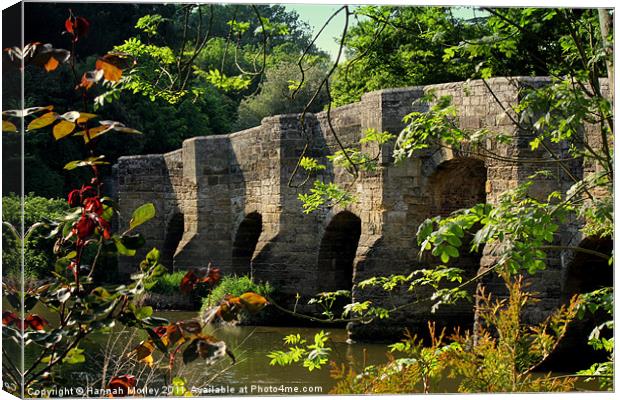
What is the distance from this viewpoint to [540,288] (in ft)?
42.7

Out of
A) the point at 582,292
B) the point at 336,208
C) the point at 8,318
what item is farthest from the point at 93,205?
the point at 336,208

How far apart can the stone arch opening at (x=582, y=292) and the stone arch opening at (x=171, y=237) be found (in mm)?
11291

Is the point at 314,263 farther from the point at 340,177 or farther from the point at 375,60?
the point at 375,60


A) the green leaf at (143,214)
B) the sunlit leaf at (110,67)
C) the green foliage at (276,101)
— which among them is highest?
the green foliage at (276,101)

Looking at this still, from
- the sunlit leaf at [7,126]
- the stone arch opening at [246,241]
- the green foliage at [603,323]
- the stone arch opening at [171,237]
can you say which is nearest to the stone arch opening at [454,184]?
the stone arch opening at [246,241]

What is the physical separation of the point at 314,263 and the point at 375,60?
4148 mm

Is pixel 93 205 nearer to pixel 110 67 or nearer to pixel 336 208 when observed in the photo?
pixel 110 67

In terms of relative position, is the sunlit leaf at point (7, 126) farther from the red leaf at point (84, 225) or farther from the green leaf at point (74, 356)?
the green leaf at point (74, 356)

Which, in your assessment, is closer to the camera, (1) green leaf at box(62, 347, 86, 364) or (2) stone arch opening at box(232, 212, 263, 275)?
(1) green leaf at box(62, 347, 86, 364)

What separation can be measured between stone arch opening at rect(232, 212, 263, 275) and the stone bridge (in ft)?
0.07

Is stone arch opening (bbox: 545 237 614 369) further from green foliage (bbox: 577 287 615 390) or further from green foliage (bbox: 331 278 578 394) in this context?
green foliage (bbox: 331 278 578 394)

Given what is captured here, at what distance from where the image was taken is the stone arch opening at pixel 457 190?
14.8 metres

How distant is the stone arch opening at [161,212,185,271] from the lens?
22906 millimetres

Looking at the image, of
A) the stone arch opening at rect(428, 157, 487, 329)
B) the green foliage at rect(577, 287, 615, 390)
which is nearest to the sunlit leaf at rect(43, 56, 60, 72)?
the green foliage at rect(577, 287, 615, 390)
